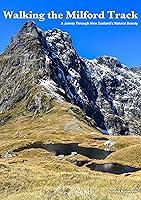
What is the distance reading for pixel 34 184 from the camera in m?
52.1

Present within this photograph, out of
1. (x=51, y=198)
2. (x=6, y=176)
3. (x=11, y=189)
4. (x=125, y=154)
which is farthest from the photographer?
(x=125, y=154)

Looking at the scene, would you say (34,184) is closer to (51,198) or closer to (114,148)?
(51,198)

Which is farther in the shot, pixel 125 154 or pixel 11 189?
pixel 125 154

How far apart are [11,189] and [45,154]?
84328mm

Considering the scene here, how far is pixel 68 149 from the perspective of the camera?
179 meters

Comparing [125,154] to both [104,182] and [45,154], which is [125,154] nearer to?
[45,154]

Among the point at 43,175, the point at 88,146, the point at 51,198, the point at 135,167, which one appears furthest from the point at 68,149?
the point at 51,198

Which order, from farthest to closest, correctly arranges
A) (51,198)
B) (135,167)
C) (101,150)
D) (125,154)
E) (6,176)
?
(101,150)
(125,154)
(135,167)
(6,176)
(51,198)

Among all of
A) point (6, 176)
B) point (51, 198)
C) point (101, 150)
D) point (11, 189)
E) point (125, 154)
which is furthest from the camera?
point (101, 150)

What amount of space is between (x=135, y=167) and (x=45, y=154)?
3182 centimetres

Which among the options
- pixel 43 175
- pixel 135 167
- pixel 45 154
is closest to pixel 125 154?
pixel 135 167

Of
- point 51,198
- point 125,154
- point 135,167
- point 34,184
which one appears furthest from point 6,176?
point 125,154

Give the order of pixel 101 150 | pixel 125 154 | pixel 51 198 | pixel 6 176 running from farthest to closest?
1. pixel 101 150
2. pixel 125 154
3. pixel 6 176
4. pixel 51 198

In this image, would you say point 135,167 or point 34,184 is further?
point 135,167
